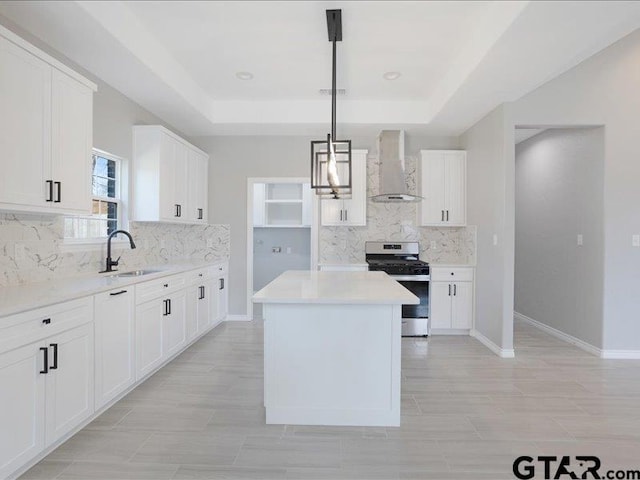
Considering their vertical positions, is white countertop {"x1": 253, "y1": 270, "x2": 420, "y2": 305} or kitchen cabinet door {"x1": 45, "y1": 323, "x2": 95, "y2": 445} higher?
white countertop {"x1": 253, "y1": 270, "x2": 420, "y2": 305}

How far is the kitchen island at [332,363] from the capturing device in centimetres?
229

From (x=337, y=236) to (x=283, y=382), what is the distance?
2970 mm

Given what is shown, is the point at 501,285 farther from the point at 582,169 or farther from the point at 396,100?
the point at 396,100

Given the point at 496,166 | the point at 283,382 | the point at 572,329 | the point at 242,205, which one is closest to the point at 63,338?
the point at 283,382

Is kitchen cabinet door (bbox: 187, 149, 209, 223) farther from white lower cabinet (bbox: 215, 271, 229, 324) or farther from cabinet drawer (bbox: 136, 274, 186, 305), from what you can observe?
cabinet drawer (bbox: 136, 274, 186, 305)

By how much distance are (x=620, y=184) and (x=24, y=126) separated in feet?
16.4

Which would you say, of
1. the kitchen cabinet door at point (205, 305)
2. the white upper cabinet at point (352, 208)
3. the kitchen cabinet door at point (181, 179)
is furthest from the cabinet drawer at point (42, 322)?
the white upper cabinet at point (352, 208)

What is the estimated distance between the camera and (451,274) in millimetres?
4484

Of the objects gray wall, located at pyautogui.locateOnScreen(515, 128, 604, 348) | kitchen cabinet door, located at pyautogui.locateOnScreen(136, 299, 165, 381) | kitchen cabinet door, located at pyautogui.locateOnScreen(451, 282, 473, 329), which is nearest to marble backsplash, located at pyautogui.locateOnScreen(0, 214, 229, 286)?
kitchen cabinet door, located at pyautogui.locateOnScreen(136, 299, 165, 381)

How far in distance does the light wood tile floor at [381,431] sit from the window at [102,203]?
55.1 inches

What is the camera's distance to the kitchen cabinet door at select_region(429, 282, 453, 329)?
4488 mm

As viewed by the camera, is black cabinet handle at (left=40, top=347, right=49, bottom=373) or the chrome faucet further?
the chrome faucet

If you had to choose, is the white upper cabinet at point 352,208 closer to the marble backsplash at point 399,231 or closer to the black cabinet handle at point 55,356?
the marble backsplash at point 399,231

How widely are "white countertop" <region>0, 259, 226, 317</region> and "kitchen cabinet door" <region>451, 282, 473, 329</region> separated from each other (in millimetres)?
3419
